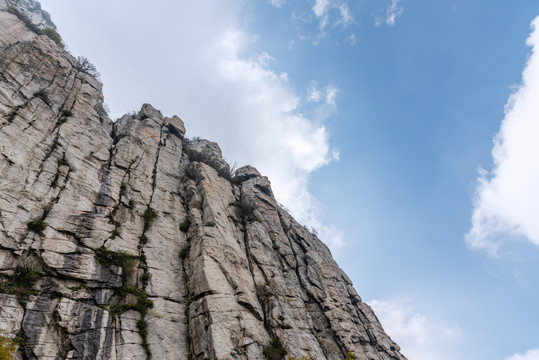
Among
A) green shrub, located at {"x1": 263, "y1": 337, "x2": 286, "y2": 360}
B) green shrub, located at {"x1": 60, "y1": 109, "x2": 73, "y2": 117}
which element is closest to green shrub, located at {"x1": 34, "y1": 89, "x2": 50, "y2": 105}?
green shrub, located at {"x1": 60, "y1": 109, "x2": 73, "y2": 117}

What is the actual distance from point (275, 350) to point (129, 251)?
14700mm

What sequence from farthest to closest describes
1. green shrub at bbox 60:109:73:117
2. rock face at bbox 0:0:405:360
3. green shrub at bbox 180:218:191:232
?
green shrub at bbox 60:109:73:117 → green shrub at bbox 180:218:191:232 → rock face at bbox 0:0:405:360

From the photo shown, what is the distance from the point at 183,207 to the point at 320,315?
1986 centimetres

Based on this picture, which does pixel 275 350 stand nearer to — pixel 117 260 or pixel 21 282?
pixel 117 260

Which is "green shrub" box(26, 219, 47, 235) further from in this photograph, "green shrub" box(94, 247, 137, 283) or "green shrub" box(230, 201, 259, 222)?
"green shrub" box(230, 201, 259, 222)

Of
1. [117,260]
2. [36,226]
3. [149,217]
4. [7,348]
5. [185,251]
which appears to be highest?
[149,217]

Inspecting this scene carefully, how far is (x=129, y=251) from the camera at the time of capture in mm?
24078

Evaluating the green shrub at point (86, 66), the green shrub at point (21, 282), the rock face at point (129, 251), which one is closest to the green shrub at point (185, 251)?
the rock face at point (129, 251)

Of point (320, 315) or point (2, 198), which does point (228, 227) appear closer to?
point (320, 315)

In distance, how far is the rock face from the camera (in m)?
18.1

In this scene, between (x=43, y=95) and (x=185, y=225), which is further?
(x=43, y=95)

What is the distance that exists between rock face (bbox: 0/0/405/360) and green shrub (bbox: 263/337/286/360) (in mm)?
484

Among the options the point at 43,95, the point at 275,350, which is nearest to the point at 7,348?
the point at 275,350

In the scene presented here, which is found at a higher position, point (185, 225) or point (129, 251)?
point (185, 225)
